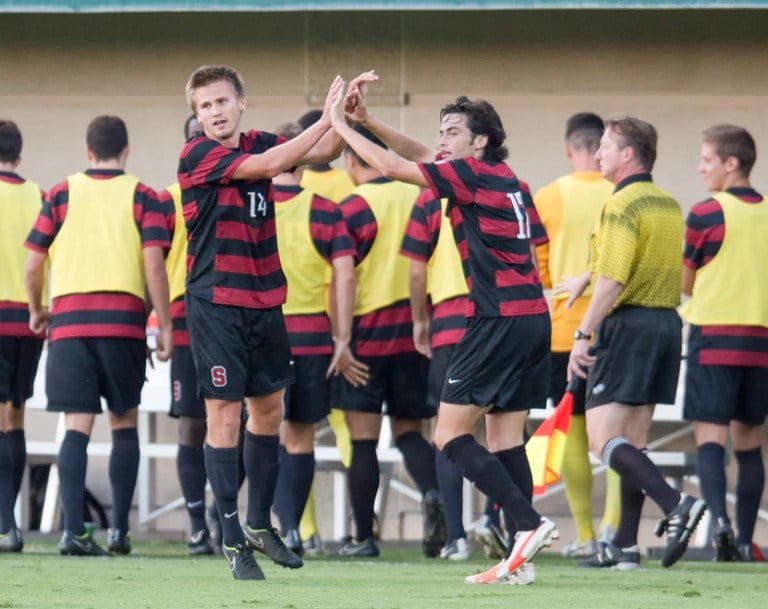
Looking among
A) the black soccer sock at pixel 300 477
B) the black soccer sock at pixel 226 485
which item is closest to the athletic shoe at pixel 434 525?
the black soccer sock at pixel 300 477

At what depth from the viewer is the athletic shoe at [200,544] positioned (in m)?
9.58

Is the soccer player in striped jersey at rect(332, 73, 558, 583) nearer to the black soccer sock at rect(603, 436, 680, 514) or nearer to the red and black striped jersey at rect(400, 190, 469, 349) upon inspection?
the black soccer sock at rect(603, 436, 680, 514)

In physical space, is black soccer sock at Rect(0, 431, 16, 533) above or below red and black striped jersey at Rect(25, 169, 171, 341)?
below

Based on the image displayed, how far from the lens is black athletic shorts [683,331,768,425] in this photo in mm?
9789

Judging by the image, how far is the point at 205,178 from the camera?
7184mm

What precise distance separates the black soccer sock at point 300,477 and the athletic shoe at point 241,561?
7.92ft

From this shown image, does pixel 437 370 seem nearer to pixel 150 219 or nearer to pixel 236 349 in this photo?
pixel 150 219

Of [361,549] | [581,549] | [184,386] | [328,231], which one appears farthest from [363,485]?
[328,231]

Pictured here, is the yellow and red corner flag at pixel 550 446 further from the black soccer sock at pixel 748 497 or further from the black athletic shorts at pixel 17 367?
the black athletic shorts at pixel 17 367

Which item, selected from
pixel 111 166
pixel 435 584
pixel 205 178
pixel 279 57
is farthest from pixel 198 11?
pixel 435 584

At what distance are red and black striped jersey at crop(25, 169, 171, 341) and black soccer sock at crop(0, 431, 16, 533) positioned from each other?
2.55ft

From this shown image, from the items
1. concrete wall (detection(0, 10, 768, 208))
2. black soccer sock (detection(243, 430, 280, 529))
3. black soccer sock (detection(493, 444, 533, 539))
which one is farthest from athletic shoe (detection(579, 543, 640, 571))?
concrete wall (detection(0, 10, 768, 208))

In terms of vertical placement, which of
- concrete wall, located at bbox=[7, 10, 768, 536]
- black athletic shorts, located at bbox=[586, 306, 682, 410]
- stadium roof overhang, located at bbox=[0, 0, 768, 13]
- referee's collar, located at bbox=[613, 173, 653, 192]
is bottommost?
black athletic shorts, located at bbox=[586, 306, 682, 410]

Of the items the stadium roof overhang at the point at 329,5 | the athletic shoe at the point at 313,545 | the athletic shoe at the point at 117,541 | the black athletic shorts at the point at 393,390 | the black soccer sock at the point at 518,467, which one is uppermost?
the stadium roof overhang at the point at 329,5
